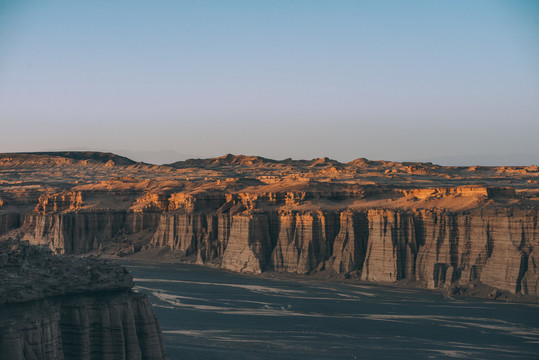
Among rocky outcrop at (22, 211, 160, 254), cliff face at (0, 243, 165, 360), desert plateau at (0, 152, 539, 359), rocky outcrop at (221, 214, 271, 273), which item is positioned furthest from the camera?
rocky outcrop at (22, 211, 160, 254)

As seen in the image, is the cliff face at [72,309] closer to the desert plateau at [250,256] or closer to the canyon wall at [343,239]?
the desert plateau at [250,256]

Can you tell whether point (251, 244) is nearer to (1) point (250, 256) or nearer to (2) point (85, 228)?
(1) point (250, 256)

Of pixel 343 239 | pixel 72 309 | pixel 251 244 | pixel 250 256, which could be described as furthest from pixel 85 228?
pixel 72 309

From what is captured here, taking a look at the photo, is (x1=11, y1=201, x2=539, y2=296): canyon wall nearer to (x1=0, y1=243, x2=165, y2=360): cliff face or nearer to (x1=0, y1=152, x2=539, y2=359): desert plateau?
(x1=0, y1=152, x2=539, y2=359): desert plateau

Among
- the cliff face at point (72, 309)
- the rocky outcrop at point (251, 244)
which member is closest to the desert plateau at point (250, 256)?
the cliff face at point (72, 309)

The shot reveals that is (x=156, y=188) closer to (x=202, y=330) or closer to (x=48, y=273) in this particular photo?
(x=202, y=330)

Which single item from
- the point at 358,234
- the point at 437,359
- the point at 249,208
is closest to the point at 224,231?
the point at 249,208

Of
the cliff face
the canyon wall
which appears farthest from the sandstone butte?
the cliff face
